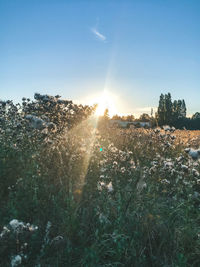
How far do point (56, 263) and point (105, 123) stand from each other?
8925 mm

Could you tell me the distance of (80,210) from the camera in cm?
253

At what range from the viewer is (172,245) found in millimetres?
2078

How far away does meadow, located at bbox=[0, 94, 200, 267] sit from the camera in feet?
6.10

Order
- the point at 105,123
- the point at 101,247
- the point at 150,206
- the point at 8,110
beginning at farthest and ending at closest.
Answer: the point at 105,123
the point at 8,110
the point at 150,206
the point at 101,247

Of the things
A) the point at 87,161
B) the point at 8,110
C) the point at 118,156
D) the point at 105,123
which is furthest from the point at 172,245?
the point at 105,123

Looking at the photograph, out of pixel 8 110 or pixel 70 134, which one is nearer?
pixel 70 134

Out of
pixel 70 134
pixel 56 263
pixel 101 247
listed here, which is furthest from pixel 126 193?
pixel 70 134

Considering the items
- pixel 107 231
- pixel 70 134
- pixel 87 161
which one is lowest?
pixel 107 231

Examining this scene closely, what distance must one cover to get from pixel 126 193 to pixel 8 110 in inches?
141

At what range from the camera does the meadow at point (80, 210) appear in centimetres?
186

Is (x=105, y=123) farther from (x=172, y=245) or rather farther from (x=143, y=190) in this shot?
(x=172, y=245)

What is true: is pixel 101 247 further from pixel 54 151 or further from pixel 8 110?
pixel 8 110

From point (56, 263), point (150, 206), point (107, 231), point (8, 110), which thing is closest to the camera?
point (56, 263)

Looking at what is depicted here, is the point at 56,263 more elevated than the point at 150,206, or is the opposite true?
the point at 150,206
